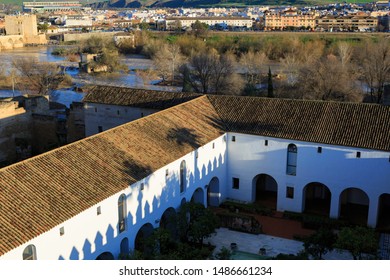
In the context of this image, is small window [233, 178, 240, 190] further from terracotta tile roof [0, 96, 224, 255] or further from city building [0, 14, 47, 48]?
city building [0, 14, 47, 48]

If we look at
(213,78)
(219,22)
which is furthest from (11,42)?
(213,78)

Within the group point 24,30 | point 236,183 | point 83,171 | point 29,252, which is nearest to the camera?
point 29,252

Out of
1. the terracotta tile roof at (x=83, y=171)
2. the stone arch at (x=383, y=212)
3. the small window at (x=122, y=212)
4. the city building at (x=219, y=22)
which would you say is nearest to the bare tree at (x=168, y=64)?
the terracotta tile roof at (x=83, y=171)

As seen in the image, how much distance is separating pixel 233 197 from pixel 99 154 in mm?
9551

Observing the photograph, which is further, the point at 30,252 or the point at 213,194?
the point at 213,194

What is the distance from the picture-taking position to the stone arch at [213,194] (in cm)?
2561

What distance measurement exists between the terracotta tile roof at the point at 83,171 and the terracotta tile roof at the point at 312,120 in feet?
7.63

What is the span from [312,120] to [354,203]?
16.2ft

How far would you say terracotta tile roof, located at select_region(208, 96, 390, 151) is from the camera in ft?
74.8

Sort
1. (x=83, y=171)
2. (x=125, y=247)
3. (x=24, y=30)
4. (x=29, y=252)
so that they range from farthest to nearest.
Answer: (x=24, y=30), (x=125, y=247), (x=83, y=171), (x=29, y=252)

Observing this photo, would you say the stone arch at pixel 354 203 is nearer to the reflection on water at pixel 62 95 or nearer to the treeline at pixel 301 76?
the treeline at pixel 301 76

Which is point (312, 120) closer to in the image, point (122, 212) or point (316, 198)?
point (316, 198)

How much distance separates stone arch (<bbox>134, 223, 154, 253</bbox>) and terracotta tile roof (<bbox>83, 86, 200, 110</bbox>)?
9.67 metres

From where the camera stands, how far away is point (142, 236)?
20.4m
